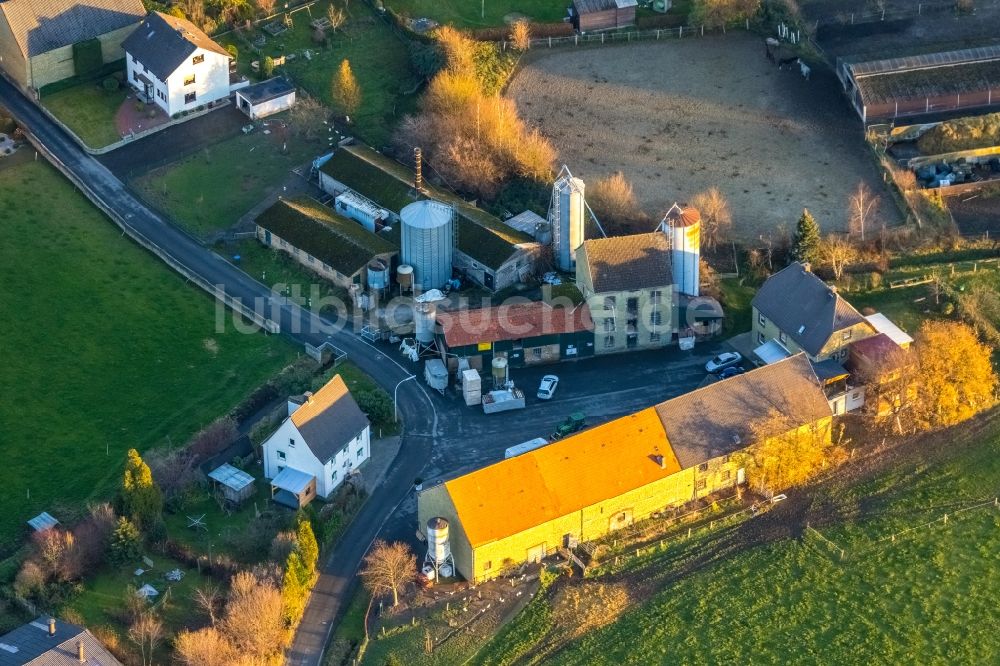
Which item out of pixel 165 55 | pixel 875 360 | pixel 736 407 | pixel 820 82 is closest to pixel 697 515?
pixel 736 407

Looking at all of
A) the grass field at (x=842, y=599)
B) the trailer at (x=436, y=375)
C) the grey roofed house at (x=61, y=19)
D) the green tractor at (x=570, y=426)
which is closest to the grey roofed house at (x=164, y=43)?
the grey roofed house at (x=61, y=19)

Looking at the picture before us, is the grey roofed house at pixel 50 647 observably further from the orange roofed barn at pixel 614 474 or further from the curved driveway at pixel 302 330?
the orange roofed barn at pixel 614 474

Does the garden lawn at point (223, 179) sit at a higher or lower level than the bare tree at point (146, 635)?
higher

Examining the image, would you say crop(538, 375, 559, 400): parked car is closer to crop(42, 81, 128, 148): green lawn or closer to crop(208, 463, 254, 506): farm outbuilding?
crop(208, 463, 254, 506): farm outbuilding

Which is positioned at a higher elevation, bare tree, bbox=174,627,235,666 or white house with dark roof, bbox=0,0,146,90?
white house with dark roof, bbox=0,0,146,90

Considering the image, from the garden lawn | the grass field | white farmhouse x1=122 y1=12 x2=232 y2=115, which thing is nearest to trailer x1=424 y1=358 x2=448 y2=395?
the grass field

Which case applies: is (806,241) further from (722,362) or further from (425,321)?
(425,321)

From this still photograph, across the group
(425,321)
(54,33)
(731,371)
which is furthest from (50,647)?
(54,33)
